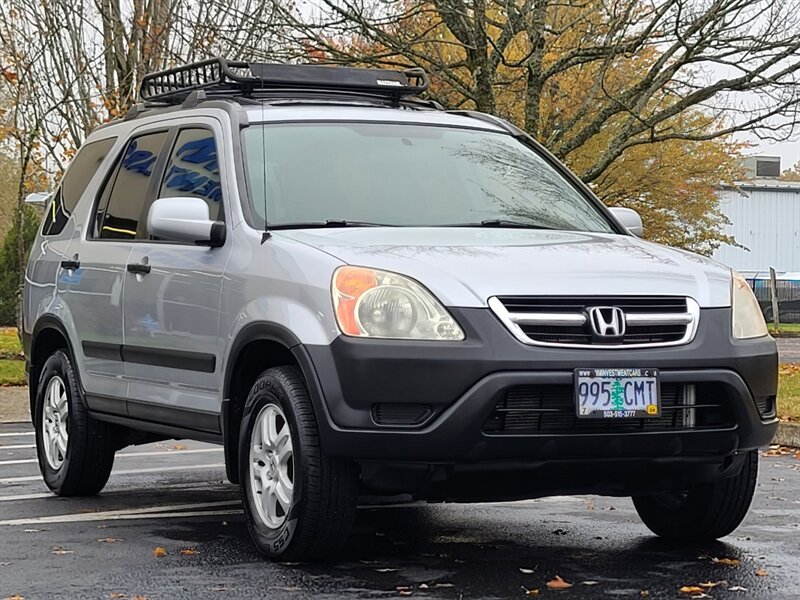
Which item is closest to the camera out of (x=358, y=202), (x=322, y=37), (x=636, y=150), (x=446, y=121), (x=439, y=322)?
(x=439, y=322)

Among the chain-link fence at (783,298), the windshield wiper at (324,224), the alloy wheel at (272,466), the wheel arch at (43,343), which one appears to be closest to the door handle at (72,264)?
the wheel arch at (43,343)

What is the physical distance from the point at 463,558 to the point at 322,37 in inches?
526

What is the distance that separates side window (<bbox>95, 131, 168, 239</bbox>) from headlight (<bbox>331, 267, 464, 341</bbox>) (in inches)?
88.0

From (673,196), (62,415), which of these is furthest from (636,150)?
(62,415)

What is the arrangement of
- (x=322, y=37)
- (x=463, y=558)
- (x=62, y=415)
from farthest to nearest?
(x=322, y=37)
(x=62, y=415)
(x=463, y=558)

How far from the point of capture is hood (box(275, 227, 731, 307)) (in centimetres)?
557

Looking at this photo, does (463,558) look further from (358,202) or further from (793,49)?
(793,49)

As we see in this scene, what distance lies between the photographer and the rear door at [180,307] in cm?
655

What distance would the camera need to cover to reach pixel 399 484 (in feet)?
18.5

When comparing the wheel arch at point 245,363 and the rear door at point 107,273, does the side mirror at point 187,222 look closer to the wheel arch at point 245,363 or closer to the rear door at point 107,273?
the wheel arch at point 245,363

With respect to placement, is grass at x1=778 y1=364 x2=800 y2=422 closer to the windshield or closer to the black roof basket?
the black roof basket

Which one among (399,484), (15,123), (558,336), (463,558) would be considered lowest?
(463,558)

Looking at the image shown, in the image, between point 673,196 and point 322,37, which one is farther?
point 673,196

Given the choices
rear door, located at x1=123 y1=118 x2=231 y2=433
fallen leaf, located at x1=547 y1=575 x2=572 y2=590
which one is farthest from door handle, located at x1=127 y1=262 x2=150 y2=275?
fallen leaf, located at x1=547 y1=575 x2=572 y2=590
